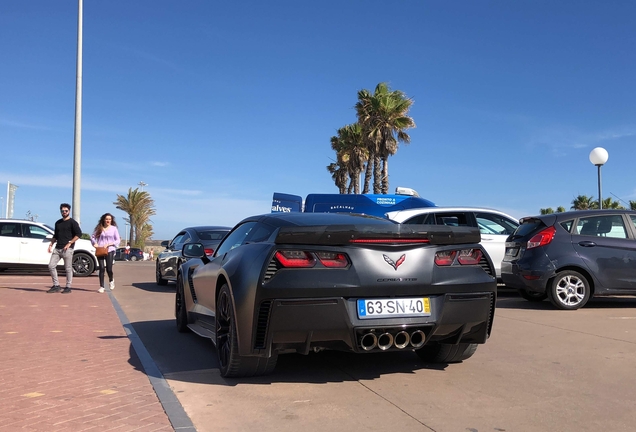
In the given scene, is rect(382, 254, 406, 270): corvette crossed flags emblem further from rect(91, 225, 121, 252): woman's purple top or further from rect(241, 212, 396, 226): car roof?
rect(91, 225, 121, 252): woman's purple top

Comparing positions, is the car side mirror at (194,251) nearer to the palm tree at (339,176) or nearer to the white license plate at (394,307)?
the white license plate at (394,307)

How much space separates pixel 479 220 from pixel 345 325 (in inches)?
322

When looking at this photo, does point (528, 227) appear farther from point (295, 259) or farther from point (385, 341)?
point (295, 259)

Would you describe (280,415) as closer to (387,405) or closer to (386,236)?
(387,405)

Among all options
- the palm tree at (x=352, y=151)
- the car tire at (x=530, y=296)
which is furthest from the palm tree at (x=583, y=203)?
the car tire at (x=530, y=296)

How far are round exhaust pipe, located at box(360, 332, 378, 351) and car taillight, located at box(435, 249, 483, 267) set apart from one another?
775 mm

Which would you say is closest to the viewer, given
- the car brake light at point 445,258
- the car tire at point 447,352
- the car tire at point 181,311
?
the car brake light at point 445,258

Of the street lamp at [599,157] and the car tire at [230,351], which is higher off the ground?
the street lamp at [599,157]

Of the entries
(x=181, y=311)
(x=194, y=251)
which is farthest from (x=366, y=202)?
(x=194, y=251)

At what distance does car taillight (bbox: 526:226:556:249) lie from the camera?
9445 mm

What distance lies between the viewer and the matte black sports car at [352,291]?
4406 millimetres

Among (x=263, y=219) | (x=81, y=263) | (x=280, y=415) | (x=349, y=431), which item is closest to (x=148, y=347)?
(x=263, y=219)

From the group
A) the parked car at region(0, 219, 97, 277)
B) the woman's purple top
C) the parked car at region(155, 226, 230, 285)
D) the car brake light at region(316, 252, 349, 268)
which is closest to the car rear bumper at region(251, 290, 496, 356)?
the car brake light at region(316, 252, 349, 268)

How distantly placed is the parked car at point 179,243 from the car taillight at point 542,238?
636 cm
